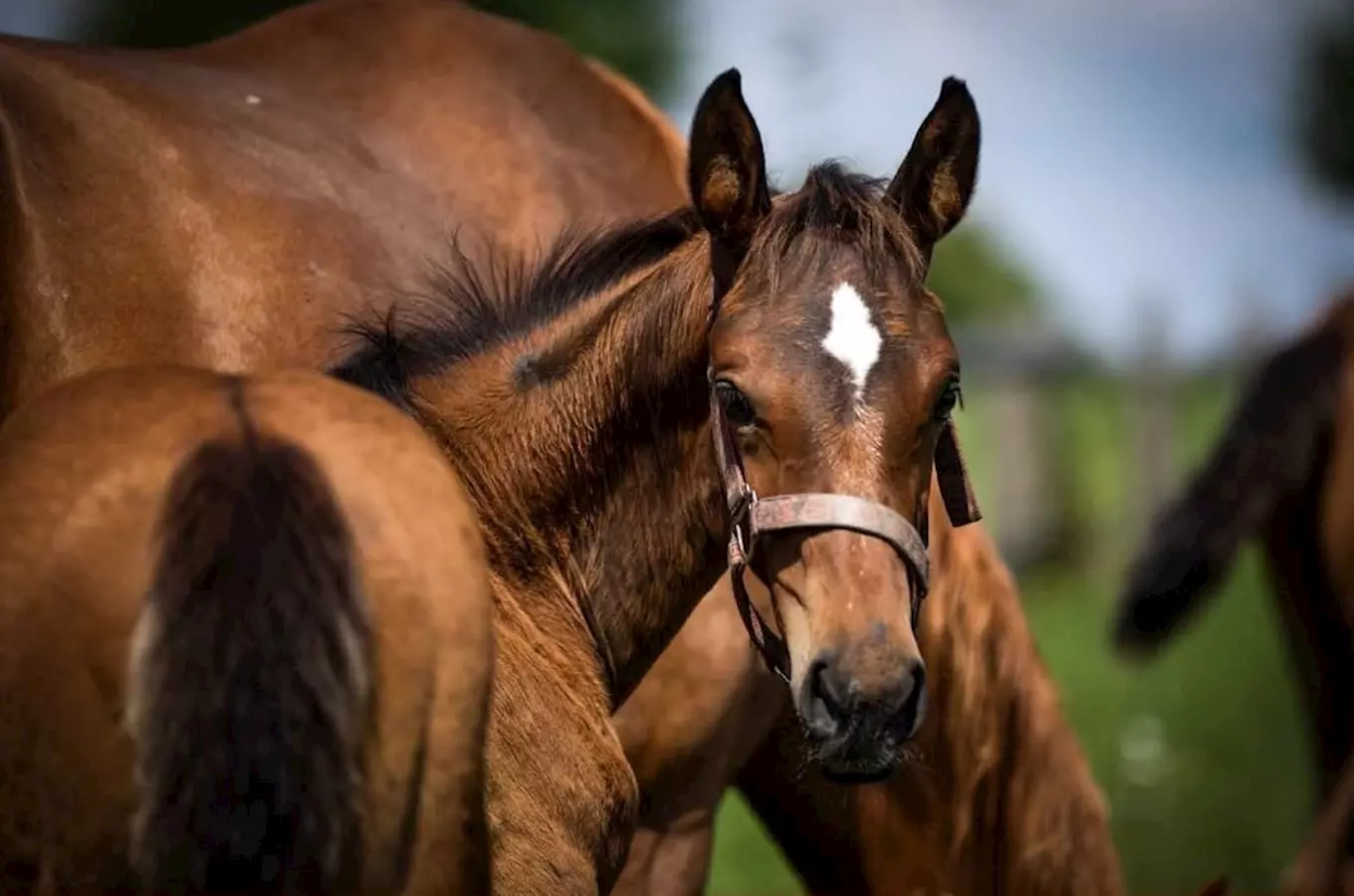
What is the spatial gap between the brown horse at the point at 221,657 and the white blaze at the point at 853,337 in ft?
2.33

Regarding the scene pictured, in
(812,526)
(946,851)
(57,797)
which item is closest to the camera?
(57,797)

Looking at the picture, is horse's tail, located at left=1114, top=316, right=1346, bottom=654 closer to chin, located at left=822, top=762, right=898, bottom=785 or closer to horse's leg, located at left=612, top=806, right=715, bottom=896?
horse's leg, located at left=612, top=806, right=715, bottom=896

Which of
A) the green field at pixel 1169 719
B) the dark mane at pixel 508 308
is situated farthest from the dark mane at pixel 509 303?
the green field at pixel 1169 719

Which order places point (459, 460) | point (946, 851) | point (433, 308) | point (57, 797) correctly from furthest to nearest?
point (946, 851) → point (433, 308) → point (459, 460) → point (57, 797)

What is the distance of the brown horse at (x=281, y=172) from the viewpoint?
3688 millimetres

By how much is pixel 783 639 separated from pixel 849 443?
34 cm

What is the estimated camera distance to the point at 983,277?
869 inches

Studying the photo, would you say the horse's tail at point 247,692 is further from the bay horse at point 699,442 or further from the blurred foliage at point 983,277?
the blurred foliage at point 983,277

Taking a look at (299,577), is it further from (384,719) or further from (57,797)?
(57,797)

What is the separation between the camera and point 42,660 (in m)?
2.37

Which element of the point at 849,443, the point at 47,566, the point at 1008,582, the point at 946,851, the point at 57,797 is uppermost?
the point at 849,443

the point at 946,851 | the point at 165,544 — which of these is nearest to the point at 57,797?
the point at 165,544

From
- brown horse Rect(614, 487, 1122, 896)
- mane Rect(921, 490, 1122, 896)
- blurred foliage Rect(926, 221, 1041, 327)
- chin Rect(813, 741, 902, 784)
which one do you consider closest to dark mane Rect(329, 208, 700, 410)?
chin Rect(813, 741, 902, 784)

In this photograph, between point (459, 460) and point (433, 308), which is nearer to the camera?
point (459, 460)
